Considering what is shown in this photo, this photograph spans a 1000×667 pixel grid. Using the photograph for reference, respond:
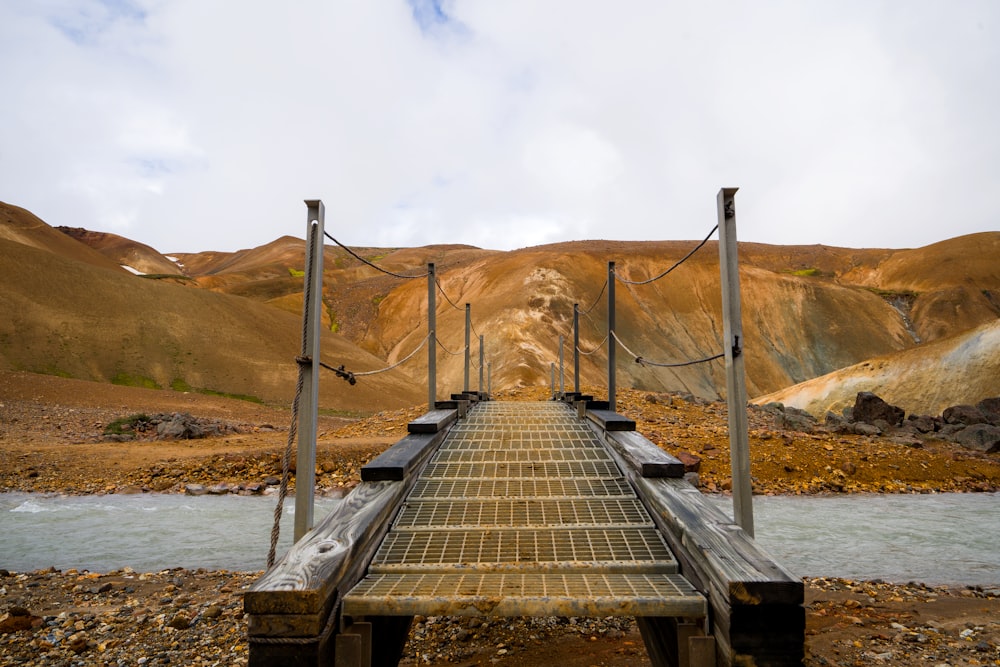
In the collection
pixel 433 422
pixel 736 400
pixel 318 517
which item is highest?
pixel 736 400

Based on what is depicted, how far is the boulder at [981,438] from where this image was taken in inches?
517

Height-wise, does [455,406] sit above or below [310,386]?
below

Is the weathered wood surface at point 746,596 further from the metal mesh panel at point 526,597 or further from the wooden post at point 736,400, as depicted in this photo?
the wooden post at point 736,400

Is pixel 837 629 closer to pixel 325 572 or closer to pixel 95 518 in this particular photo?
pixel 325 572

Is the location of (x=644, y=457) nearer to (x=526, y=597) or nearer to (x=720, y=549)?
(x=720, y=549)

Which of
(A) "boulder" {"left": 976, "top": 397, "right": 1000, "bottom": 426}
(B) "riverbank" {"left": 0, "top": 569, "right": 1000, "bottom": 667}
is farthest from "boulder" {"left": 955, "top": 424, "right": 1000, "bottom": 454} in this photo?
(B) "riverbank" {"left": 0, "top": 569, "right": 1000, "bottom": 667}

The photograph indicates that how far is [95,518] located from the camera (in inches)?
359

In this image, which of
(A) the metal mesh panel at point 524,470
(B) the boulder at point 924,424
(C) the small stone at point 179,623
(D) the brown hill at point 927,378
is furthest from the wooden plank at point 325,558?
(D) the brown hill at point 927,378

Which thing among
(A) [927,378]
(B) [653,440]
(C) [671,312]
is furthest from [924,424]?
(C) [671,312]

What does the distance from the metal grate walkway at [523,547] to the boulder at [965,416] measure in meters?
15.0

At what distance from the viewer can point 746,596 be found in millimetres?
2121

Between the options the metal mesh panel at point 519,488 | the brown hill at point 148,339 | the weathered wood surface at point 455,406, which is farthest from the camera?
the brown hill at point 148,339

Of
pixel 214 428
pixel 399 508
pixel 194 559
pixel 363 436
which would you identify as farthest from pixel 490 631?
pixel 214 428

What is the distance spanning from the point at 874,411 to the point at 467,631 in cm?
1485
